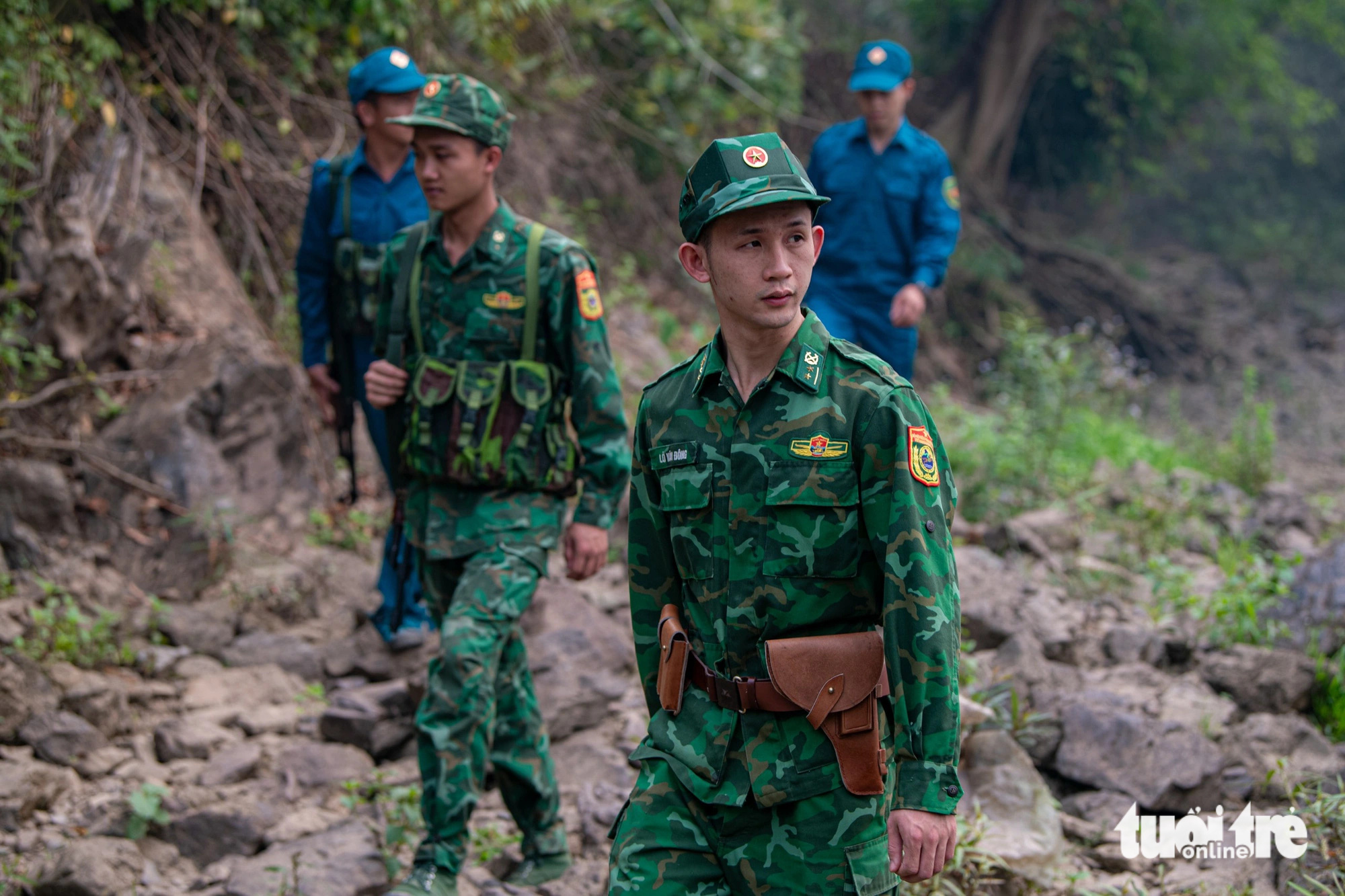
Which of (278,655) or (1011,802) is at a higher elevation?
(278,655)

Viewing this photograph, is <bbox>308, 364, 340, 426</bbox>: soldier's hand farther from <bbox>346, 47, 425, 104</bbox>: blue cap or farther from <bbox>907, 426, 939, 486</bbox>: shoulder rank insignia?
<bbox>907, 426, 939, 486</bbox>: shoulder rank insignia

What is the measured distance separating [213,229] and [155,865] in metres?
4.31

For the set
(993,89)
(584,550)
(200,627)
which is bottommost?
(200,627)

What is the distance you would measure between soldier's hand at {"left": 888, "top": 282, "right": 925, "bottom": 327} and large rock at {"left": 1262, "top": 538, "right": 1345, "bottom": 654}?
2024 mm

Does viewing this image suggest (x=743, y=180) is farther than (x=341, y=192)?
No

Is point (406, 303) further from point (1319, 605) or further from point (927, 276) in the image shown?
point (1319, 605)

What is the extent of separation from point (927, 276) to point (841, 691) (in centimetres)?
373

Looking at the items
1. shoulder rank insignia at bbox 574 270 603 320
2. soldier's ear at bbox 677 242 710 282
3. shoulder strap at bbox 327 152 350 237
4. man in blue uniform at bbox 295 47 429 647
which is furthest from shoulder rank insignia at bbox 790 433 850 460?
shoulder strap at bbox 327 152 350 237

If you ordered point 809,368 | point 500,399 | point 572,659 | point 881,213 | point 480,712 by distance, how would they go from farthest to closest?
point 881,213 → point 572,659 → point 500,399 → point 480,712 → point 809,368

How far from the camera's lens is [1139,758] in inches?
156

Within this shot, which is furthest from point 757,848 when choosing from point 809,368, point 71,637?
point 71,637

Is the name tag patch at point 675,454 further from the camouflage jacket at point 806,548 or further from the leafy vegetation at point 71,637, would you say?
the leafy vegetation at point 71,637

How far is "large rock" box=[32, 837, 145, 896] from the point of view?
3332 millimetres

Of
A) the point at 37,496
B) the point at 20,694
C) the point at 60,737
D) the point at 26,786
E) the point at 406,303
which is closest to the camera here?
the point at 406,303
